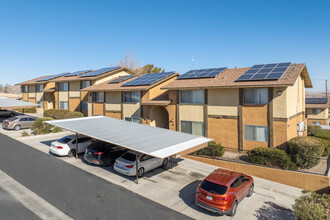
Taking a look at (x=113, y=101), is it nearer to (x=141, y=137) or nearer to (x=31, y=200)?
(x=141, y=137)

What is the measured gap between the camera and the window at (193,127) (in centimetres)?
2070

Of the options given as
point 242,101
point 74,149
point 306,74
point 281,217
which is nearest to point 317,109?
point 306,74

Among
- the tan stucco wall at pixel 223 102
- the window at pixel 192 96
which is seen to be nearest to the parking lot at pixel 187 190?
the tan stucco wall at pixel 223 102

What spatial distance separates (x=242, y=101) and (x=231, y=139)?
133 inches

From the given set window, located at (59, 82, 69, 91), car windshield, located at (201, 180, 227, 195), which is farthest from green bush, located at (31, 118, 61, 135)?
car windshield, located at (201, 180, 227, 195)

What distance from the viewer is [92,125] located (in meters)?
17.9

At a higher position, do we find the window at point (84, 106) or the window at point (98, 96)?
the window at point (98, 96)

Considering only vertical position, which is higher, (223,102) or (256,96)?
(256,96)

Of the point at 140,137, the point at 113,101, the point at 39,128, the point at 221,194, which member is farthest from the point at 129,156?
the point at 39,128

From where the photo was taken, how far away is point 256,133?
1788cm

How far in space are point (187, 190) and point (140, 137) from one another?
14.9 feet

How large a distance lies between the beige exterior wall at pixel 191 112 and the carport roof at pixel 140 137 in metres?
5.11

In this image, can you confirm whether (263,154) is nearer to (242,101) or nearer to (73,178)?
(242,101)

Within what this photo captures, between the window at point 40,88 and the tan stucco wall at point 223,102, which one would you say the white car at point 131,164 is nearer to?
the tan stucco wall at point 223,102
